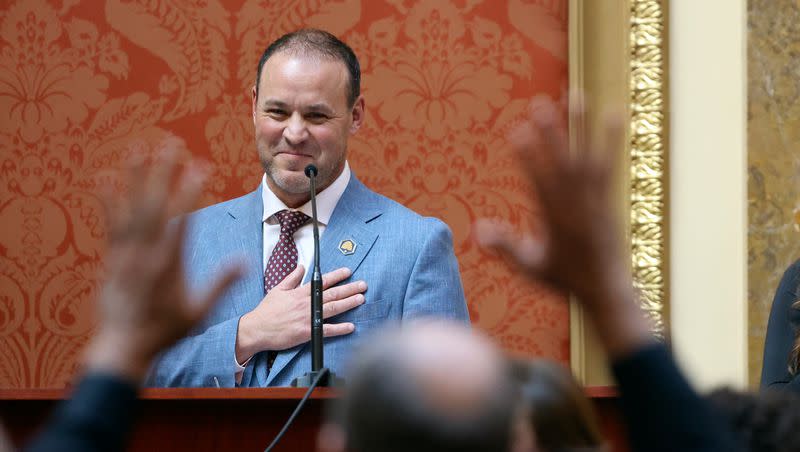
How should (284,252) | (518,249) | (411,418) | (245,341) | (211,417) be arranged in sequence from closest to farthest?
(411,418)
(518,249)
(211,417)
(245,341)
(284,252)

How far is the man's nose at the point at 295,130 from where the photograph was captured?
304cm

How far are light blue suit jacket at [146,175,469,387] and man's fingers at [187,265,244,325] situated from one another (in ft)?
5.43

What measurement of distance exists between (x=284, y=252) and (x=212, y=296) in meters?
1.90

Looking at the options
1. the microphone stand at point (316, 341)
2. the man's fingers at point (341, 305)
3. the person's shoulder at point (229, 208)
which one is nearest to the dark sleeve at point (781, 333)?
the man's fingers at point (341, 305)

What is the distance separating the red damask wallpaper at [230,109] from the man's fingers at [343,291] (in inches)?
42.3

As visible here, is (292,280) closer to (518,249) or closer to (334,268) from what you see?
(334,268)

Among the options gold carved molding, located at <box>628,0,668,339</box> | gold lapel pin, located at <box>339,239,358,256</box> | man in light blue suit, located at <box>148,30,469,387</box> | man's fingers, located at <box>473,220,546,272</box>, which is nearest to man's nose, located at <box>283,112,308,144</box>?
man in light blue suit, located at <box>148,30,469,387</box>

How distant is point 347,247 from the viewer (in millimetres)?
3033

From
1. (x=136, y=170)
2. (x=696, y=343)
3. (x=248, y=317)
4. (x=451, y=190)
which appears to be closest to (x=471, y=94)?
(x=451, y=190)

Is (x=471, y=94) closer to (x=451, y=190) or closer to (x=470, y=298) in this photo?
(x=451, y=190)

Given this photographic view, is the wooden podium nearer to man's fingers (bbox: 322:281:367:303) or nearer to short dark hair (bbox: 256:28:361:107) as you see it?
man's fingers (bbox: 322:281:367:303)

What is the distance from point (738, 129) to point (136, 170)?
3.09m

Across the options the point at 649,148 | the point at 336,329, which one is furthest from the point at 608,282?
the point at 649,148

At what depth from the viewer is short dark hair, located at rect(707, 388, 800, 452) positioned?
1202 millimetres
